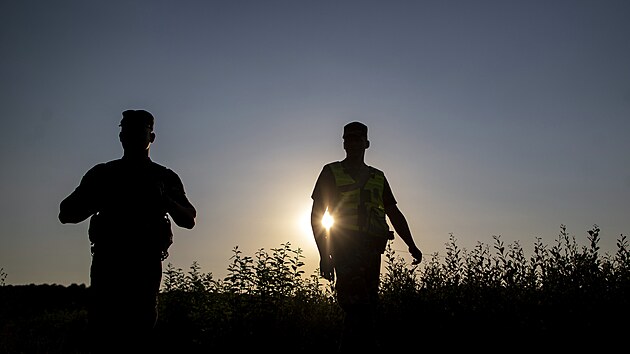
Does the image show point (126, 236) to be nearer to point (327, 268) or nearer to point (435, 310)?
point (327, 268)

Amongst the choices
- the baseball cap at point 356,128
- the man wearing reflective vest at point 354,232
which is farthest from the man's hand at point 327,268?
the baseball cap at point 356,128

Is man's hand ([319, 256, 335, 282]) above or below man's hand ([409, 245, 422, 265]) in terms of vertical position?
below

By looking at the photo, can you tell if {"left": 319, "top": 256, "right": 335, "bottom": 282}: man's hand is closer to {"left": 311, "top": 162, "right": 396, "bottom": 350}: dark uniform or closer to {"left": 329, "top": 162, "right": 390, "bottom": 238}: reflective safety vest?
{"left": 311, "top": 162, "right": 396, "bottom": 350}: dark uniform

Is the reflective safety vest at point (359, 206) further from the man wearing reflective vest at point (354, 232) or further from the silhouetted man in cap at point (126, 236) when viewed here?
the silhouetted man in cap at point (126, 236)

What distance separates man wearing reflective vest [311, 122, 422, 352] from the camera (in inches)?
227

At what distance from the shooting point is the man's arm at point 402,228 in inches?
258

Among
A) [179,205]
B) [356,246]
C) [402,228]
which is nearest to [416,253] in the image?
[402,228]

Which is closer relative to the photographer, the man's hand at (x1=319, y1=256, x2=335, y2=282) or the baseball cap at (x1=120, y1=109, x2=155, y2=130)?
the baseball cap at (x1=120, y1=109, x2=155, y2=130)

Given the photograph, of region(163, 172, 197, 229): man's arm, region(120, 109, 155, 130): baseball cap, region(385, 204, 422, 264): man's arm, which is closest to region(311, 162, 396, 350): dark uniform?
region(385, 204, 422, 264): man's arm

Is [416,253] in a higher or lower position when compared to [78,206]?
higher

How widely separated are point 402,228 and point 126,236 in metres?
3.42

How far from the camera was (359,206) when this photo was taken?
5977mm

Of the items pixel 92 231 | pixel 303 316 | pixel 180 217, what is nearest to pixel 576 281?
pixel 303 316

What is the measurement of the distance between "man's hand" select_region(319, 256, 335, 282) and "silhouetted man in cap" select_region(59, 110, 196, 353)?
80.3 inches
